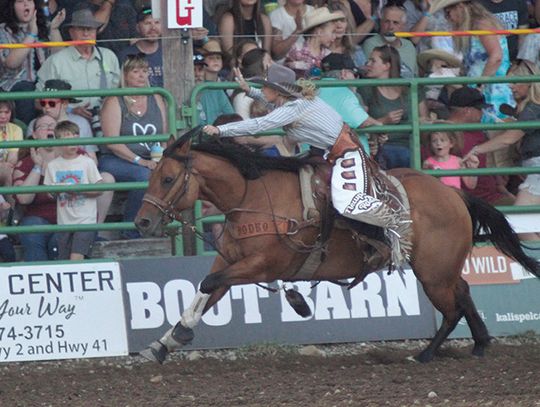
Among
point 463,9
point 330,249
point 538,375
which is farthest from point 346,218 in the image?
point 463,9

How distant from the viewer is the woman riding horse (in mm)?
8281

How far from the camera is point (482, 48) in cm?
1153

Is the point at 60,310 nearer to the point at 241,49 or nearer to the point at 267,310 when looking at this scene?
the point at 267,310

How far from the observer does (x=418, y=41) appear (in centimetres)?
1202

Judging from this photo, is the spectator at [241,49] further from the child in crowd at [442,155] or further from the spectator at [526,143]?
the spectator at [526,143]

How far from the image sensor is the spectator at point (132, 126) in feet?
33.6

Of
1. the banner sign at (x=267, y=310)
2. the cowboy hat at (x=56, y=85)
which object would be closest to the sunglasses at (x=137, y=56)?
the cowboy hat at (x=56, y=85)

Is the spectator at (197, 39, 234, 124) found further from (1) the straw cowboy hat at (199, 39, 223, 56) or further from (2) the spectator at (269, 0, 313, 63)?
(2) the spectator at (269, 0, 313, 63)

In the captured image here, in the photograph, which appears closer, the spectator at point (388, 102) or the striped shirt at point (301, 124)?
the striped shirt at point (301, 124)

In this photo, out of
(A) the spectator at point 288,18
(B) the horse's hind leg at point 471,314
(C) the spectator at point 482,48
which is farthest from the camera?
(A) the spectator at point 288,18

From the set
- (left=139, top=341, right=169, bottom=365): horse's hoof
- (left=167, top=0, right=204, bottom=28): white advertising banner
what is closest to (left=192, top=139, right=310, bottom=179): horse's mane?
(left=139, top=341, right=169, bottom=365): horse's hoof

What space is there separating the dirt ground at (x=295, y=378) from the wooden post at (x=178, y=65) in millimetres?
1397

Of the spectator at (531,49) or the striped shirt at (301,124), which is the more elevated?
the spectator at (531,49)

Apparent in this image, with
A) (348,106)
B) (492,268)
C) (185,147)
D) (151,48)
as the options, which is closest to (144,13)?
(151,48)
